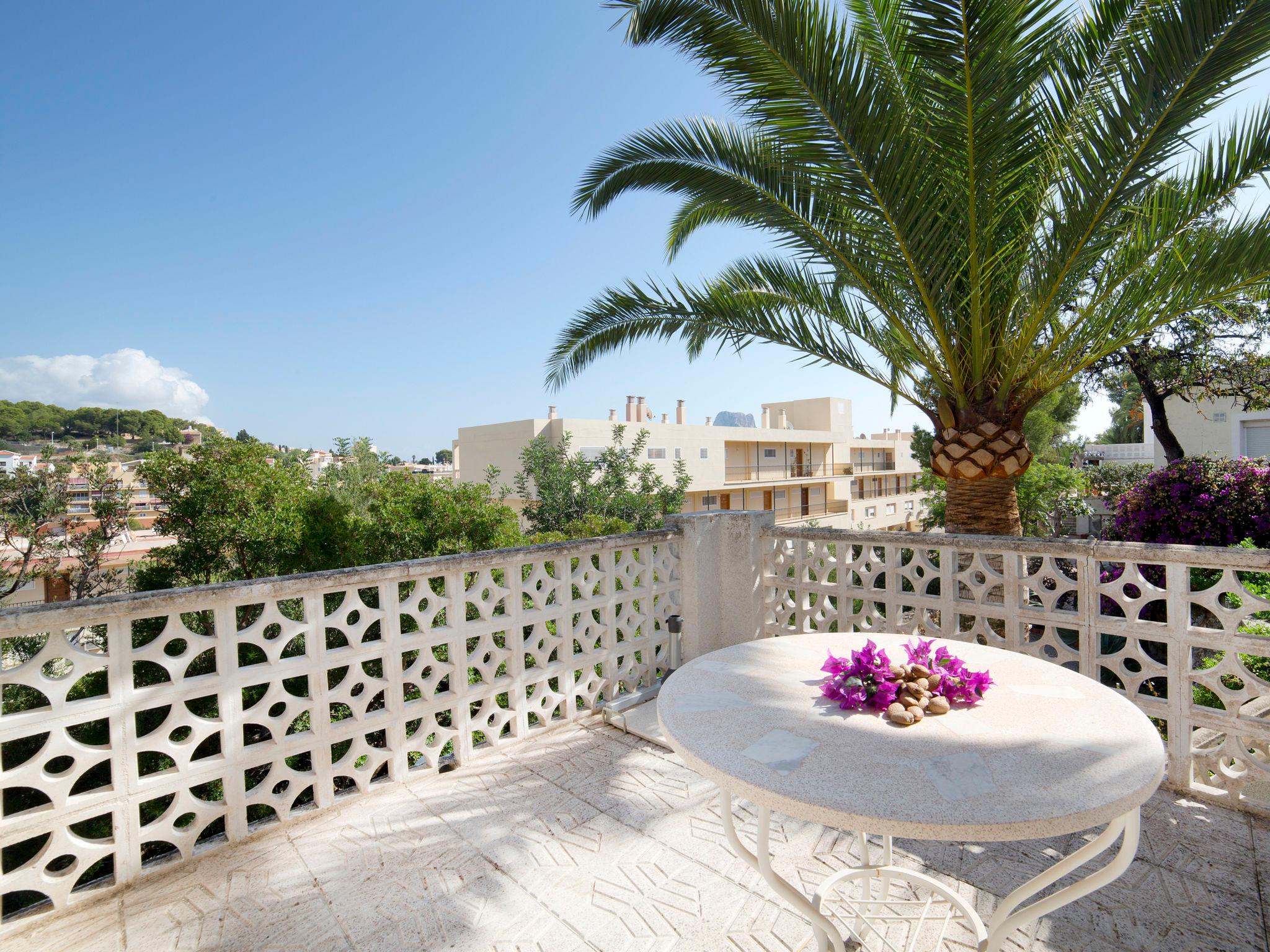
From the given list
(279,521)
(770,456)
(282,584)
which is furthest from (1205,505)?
(770,456)

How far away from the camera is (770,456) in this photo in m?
31.9

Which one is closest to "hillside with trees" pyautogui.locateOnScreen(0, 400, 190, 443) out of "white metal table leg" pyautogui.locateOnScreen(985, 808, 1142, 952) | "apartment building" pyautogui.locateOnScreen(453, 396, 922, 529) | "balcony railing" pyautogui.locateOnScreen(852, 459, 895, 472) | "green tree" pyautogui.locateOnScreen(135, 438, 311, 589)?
"green tree" pyautogui.locateOnScreen(135, 438, 311, 589)

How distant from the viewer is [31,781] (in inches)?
82.8

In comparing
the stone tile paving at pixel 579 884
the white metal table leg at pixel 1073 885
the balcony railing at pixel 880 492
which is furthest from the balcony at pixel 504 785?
the balcony railing at pixel 880 492

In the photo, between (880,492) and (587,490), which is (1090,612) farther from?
(880,492)

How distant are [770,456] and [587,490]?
21.8 metres

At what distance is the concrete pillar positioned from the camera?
4266 mm

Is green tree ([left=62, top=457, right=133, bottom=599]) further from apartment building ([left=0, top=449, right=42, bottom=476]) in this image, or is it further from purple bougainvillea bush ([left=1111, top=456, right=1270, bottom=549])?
purple bougainvillea bush ([left=1111, top=456, right=1270, bottom=549])

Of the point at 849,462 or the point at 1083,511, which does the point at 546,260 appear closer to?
the point at 1083,511

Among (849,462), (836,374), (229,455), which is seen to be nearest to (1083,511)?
(836,374)

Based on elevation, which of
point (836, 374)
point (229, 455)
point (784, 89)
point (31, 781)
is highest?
point (784, 89)

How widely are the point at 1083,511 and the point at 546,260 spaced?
15476mm

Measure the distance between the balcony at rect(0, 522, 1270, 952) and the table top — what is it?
86cm

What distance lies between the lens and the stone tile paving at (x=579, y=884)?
1953mm
